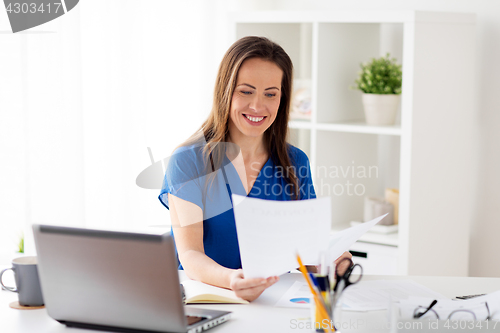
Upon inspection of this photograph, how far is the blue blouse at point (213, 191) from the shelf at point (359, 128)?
2.85 feet

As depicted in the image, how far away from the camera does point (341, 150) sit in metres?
2.79

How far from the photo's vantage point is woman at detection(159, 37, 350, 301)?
1646 mm

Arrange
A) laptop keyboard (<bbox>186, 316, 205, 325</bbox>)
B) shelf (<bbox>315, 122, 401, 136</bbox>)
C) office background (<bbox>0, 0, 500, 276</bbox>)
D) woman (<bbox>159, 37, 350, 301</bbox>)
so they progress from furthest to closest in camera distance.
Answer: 1. shelf (<bbox>315, 122, 401, 136</bbox>)
2. office background (<bbox>0, 0, 500, 276</bbox>)
3. woman (<bbox>159, 37, 350, 301</bbox>)
4. laptop keyboard (<bbox>186, 316, 205, 325</bbox>)

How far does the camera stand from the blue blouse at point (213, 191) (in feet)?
5.41

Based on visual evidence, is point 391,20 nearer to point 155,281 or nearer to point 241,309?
point 241,309

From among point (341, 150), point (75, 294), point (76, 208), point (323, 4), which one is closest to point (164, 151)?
point (76, 208)

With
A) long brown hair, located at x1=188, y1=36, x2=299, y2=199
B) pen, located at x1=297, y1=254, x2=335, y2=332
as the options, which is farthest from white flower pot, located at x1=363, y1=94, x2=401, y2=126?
pen, located at x1=297, y1=254, x2=335, y2=332

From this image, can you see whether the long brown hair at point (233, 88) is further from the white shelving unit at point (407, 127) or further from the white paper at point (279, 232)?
the white paper at point (279, 232)

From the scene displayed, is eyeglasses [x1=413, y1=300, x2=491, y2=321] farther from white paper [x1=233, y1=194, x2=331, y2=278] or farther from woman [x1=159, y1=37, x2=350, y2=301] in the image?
woman [x1=159, y1=37, x2=350, y2=301]

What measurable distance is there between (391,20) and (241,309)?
63.5 inches

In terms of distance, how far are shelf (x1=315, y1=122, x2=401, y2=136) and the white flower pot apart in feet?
0.19

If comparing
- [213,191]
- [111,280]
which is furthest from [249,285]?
[213,191]

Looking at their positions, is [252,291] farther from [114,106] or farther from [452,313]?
[114,106]

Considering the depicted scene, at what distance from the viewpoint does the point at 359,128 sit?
2.54 metres
